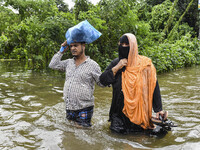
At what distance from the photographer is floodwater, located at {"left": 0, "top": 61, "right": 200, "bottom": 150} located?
9.80 feet

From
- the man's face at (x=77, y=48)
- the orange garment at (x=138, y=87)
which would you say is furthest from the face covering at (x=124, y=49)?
the man's face at (x=77, y=48)

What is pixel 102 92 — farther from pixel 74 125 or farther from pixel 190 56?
pixel 190 56

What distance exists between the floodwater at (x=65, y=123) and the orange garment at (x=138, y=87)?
33 centimetres

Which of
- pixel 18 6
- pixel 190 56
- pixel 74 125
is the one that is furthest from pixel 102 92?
pixel 18 6

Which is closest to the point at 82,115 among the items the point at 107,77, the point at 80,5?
the point at 107,77

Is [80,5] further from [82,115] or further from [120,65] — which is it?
[82,115]

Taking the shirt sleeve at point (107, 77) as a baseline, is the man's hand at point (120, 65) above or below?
above

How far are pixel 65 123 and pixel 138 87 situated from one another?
1374mm

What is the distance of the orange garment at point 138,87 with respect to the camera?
3.08 meters

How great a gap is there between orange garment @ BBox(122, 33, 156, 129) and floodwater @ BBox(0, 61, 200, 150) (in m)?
0.33

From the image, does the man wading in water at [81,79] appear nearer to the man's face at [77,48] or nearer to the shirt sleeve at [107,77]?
the man's face at [77,48]

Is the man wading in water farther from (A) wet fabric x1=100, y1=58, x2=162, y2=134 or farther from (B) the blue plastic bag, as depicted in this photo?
(A) wet fabric x1=100, y1=58, x2=162, y2=134

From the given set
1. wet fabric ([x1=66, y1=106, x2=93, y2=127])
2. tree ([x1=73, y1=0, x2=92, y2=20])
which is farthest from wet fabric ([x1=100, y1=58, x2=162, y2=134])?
tree ([x1=73, y1=0, x2=92, y2=20])

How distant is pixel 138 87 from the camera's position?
307 centimetres
